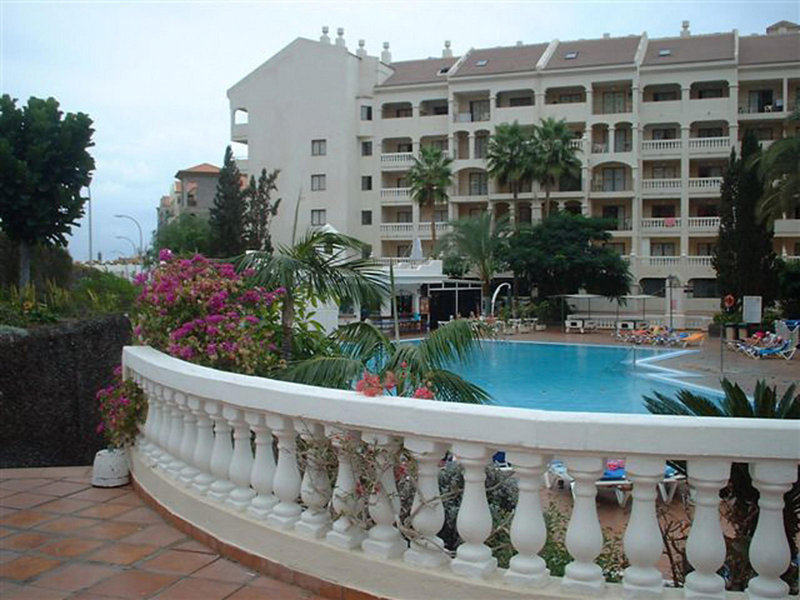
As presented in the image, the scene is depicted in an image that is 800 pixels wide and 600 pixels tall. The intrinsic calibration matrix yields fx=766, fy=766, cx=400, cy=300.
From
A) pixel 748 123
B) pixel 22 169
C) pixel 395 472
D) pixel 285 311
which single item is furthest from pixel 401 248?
pixel 395 472

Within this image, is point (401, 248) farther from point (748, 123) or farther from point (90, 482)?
point (90, 482)

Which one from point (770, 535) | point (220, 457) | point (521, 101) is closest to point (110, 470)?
point (220, 457)

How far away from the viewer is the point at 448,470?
4082mm

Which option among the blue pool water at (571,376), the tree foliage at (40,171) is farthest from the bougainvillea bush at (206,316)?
the blue pool water at (571,376)

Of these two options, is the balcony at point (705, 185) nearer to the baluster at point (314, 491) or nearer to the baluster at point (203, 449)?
the baluster at point (203, 449)

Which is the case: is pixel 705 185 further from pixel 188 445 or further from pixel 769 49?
pixel 188 445

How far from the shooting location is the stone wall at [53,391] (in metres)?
7.89

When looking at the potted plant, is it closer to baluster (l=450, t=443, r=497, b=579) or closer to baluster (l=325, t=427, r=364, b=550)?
baluster (l=325, t=427, r=364, b=550)

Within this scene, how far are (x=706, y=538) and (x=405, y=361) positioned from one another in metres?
3.27

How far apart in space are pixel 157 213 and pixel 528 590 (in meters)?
97.1

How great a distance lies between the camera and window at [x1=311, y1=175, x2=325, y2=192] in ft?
170

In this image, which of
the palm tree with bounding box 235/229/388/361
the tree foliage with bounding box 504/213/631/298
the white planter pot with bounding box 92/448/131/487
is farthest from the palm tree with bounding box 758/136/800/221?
the white planter pot with bounding box 92/448/131/487

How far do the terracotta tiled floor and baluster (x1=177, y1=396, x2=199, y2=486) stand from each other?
303 millimetres

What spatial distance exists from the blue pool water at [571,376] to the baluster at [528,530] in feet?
40.6
